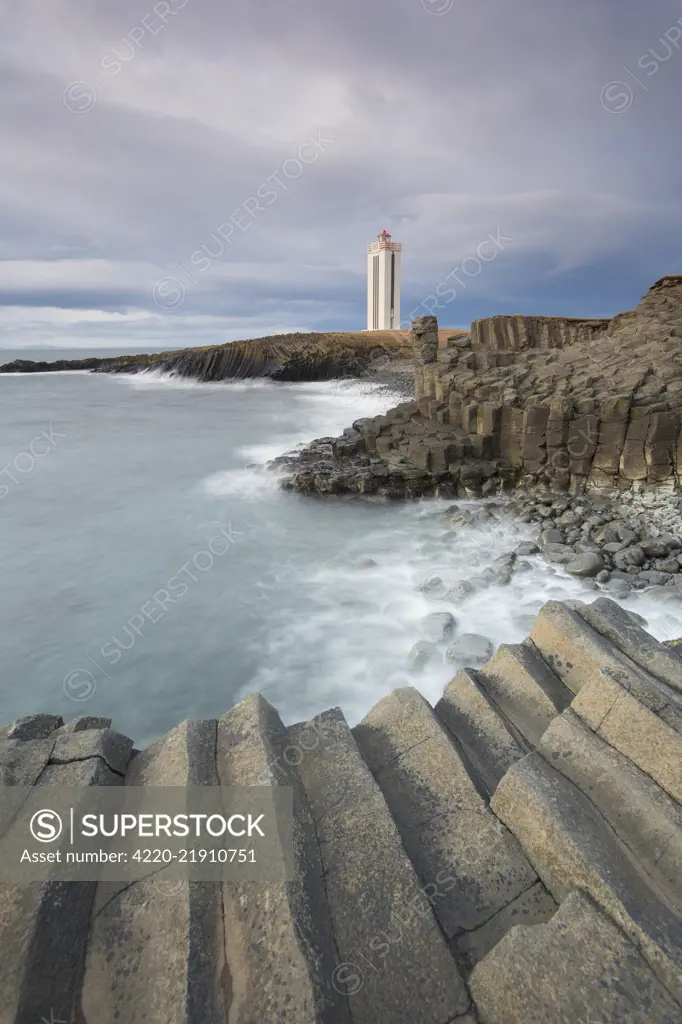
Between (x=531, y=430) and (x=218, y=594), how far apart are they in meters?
7.19

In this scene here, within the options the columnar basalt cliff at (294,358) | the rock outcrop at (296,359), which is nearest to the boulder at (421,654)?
the rock outcrop at (296,359)

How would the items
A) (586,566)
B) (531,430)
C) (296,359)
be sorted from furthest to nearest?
(296,359), (531,430), (586,566)

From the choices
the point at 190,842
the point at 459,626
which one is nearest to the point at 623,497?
the point at 459,626

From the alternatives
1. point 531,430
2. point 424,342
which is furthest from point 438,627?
point 424,342

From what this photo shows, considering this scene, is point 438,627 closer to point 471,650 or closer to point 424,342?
point 471,650

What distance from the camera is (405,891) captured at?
2018 millimetres

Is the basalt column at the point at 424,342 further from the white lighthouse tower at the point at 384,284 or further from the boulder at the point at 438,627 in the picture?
the white lighthouse tower at the point at 384,284

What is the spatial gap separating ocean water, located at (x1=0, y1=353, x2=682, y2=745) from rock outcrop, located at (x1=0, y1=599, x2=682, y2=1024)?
8.34 ft

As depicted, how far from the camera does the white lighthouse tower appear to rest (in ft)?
217

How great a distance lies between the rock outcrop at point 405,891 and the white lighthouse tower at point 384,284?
6761cm

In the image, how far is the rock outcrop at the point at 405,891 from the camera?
1.67 metres

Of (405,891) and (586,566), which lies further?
(586,566)

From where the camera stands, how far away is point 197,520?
10805mm

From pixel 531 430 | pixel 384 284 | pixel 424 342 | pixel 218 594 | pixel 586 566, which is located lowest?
pixel 218 594
